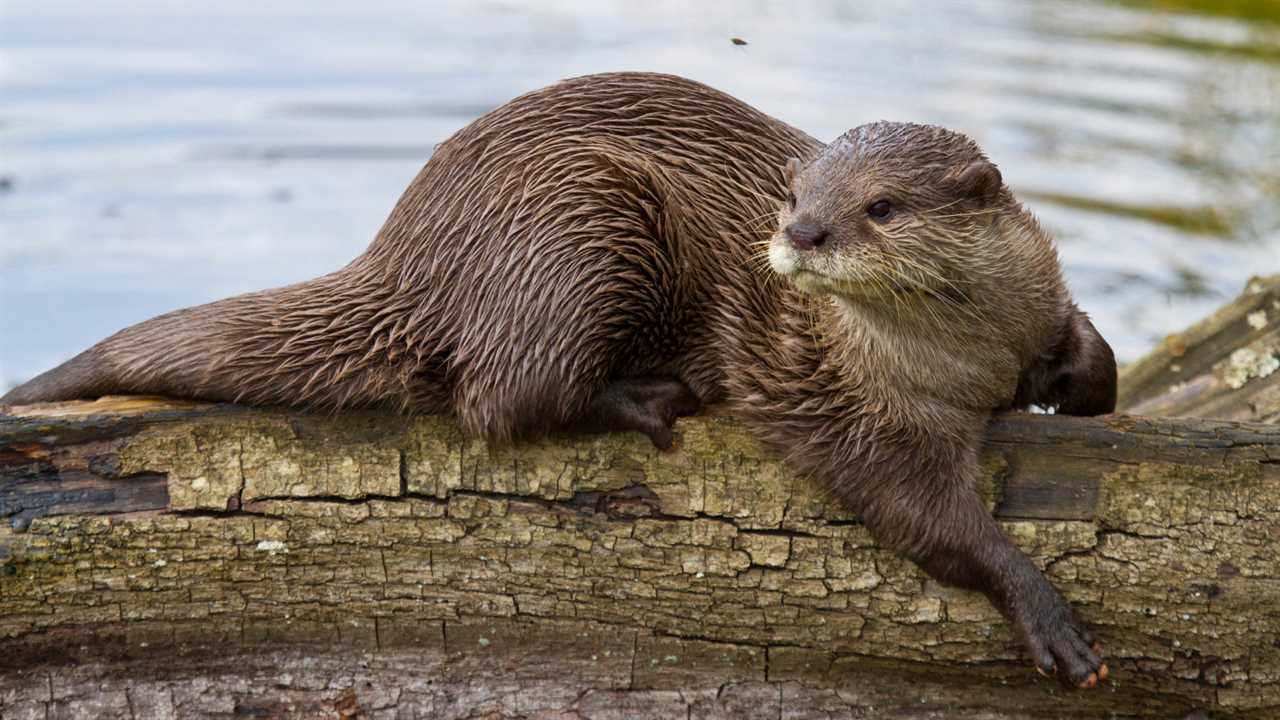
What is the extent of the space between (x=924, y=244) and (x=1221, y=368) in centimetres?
164

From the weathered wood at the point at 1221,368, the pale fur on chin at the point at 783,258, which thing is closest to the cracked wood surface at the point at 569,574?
the pale fur on chin at the point at 783,258

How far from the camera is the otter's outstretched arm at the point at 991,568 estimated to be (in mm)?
2656

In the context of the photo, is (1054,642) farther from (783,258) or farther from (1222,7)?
(1222,7)

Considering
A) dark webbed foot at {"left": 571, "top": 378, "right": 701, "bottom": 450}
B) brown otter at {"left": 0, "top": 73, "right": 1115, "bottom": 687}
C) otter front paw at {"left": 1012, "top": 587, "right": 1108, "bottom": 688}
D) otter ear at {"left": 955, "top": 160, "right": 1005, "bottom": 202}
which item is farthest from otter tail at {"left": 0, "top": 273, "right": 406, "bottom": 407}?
otter front paw at {"left": 1012, "top": 587, "right": 1108, "bottom": 688}

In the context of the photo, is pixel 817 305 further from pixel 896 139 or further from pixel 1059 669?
pixel 1059 669

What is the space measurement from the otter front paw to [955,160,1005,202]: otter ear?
699 mm

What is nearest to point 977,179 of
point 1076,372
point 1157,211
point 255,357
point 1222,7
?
point 1076,372

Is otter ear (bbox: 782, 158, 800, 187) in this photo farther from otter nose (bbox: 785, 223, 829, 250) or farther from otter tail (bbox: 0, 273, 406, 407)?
otter tail (bbox: 0, 273, 406, 407)

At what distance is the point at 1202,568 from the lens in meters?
2.69

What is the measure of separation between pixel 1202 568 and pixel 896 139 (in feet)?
3.05

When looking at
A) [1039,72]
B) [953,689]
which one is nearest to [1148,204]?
[1039,72]

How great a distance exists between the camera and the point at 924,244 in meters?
2.54

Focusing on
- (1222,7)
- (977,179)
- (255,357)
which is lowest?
(255,357)

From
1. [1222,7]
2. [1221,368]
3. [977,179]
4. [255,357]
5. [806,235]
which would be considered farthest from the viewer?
[1222,7]
